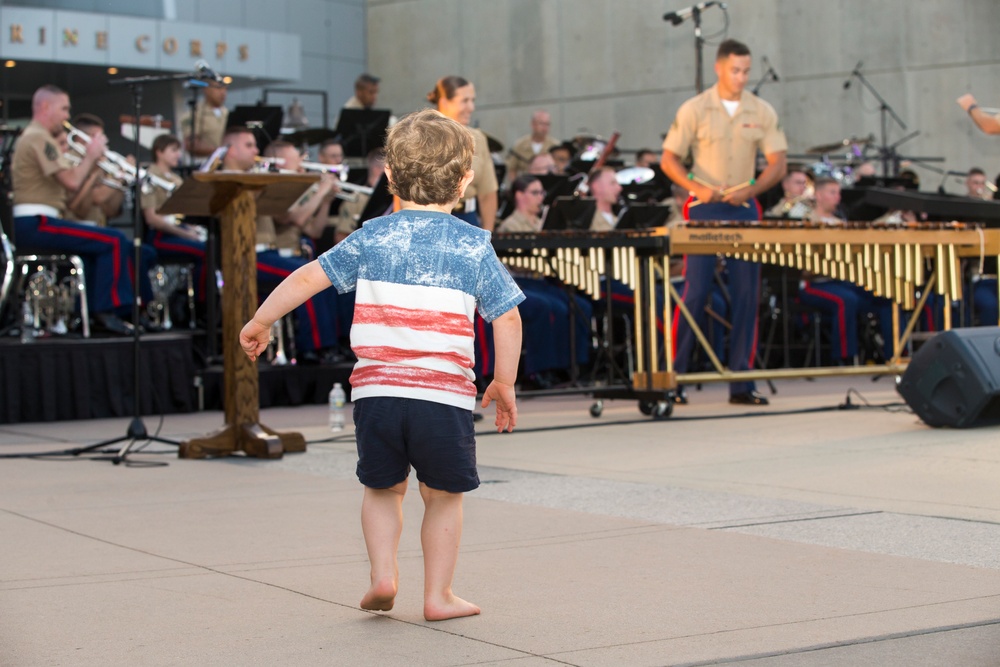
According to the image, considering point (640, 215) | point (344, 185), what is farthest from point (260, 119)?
point (640, 215)

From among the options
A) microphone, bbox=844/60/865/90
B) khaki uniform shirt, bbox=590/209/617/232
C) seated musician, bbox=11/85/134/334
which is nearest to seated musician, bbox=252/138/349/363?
seated musician, bbox=11/85/134/334

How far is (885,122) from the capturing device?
19000mm

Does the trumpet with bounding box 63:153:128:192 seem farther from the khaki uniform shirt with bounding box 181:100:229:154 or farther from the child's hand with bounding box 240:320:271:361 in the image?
the child's hand with bounding box 240:320:271:361

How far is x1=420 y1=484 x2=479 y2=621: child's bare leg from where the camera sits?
352cm

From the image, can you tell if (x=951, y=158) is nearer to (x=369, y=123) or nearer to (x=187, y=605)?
(x=369, y=123)

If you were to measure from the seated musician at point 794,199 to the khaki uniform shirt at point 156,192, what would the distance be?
18.2 ft

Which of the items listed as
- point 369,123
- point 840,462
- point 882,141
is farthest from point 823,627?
point 882,141

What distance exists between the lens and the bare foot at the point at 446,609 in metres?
3.51

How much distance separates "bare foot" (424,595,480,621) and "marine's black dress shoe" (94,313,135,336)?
7.36 meters

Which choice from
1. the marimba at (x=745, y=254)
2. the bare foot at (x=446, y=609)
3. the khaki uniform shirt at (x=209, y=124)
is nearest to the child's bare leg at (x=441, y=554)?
the bare foot at (x=446, y=609)

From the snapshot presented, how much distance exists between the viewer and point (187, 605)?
3.71 m

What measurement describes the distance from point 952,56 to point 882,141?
1.49 metres

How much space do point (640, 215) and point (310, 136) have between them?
3.68 meters

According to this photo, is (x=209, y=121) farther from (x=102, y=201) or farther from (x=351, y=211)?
(x=102, y=201)
